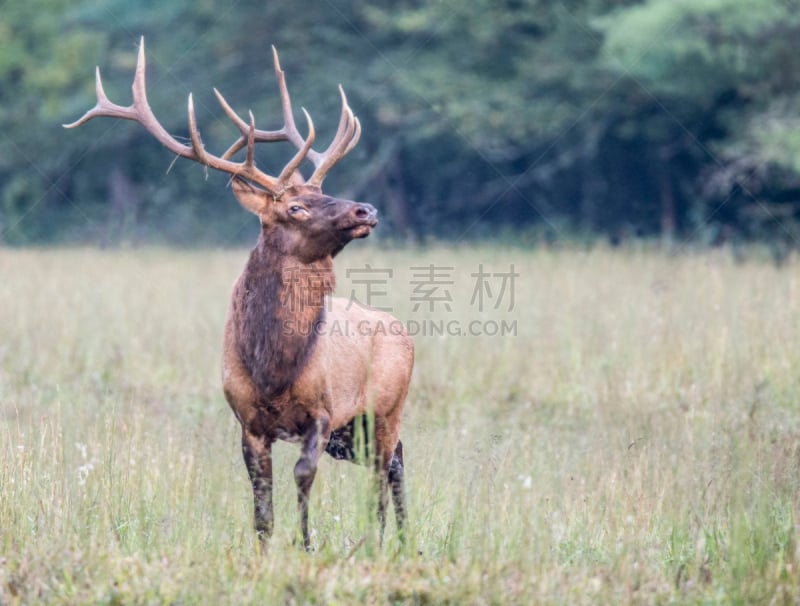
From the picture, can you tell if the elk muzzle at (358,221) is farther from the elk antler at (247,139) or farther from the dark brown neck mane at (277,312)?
the elk antler at (247,139)

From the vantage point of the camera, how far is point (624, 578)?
186 inches

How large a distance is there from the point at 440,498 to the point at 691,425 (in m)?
2.50

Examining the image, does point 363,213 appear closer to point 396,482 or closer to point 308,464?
point 308,464

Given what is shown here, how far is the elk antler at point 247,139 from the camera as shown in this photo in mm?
5836

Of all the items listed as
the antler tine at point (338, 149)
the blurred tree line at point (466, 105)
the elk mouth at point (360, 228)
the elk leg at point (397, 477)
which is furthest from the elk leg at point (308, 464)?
the blurred tree line at point (466, 105)

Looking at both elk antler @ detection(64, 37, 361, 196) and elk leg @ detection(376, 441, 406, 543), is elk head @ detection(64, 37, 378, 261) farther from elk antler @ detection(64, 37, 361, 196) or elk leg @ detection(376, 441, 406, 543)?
elk leg @ detection(376, 441, 406, 543)

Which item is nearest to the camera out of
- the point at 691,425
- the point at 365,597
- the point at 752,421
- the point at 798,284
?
the point at 365,597

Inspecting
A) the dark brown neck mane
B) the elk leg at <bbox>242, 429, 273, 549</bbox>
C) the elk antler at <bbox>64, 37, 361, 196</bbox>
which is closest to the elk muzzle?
the dark brown neck mane

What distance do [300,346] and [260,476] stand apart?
A: 0.63 metres

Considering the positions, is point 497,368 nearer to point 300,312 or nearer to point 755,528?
point 300,312

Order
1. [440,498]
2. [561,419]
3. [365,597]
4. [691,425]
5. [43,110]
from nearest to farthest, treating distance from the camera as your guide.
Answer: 1. [365,597]
2. [440,498]
3. [691,425]
4. [561,419]
5. [43,110]

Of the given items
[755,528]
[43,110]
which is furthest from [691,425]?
[43,110]

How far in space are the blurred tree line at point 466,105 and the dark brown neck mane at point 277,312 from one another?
10.7 metres

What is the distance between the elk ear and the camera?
5812mm
